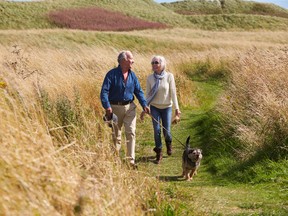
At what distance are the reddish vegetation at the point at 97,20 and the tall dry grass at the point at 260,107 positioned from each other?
33.1m

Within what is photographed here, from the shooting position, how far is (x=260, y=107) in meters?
8.07

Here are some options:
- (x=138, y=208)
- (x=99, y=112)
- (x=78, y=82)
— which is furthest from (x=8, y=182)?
(x=78, y=82)

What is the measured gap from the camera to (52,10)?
48.4 meters

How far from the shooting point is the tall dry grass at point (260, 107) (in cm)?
722

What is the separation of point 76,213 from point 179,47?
27.1 m

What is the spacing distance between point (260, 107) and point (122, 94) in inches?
95.9

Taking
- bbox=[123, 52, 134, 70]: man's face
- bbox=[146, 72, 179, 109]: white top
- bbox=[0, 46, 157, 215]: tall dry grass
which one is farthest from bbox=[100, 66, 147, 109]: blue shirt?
bbox=[0, 46, 157, 215]: tall dry grass

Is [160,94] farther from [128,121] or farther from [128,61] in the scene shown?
[128,61]

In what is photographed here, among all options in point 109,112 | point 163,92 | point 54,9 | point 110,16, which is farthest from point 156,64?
point 54,9

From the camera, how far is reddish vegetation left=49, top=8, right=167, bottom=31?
43.8 meters

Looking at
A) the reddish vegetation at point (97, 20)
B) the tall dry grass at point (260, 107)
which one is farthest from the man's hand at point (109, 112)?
the reddish vegetation at point (97, 20)

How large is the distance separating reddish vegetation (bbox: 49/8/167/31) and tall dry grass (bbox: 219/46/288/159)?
33.1 metres

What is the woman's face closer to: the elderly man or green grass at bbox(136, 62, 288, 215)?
the elderly man

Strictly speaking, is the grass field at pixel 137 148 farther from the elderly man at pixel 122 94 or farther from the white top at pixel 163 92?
the white top at pixel 163 92
